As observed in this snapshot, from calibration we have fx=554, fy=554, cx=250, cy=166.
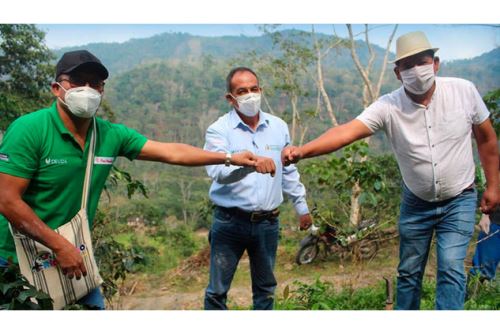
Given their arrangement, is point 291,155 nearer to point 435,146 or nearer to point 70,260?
point 435,146

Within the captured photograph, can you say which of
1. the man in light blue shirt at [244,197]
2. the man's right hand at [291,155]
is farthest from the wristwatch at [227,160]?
the man's right hand at [291,155]

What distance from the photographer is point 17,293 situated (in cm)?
241

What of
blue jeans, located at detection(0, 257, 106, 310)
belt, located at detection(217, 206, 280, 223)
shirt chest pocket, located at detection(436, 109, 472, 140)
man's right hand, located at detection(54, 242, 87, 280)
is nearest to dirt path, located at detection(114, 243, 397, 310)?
belt, located at detection(217, 206, 280, 223)

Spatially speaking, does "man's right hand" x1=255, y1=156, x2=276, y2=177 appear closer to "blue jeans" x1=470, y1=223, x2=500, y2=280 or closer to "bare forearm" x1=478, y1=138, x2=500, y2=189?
"bare forearm" x1=478, y1=138, x2=500, y2=189

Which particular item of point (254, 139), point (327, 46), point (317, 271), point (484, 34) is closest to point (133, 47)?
point (327, 46)

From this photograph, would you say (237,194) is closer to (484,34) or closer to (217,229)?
(217,229)

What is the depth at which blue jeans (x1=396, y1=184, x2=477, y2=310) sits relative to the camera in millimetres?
3049

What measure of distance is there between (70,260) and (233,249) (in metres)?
1.20

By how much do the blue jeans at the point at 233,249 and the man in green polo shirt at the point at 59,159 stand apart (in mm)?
848

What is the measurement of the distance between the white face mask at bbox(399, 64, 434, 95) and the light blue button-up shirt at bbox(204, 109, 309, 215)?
0.90m

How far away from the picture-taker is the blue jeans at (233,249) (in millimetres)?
3422

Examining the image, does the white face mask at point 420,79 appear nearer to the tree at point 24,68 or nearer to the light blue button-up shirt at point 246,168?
the light blue button-up shirt at point 246,168

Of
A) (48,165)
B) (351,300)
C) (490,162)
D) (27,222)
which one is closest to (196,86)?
(351,300)

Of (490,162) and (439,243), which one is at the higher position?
(490,162)
